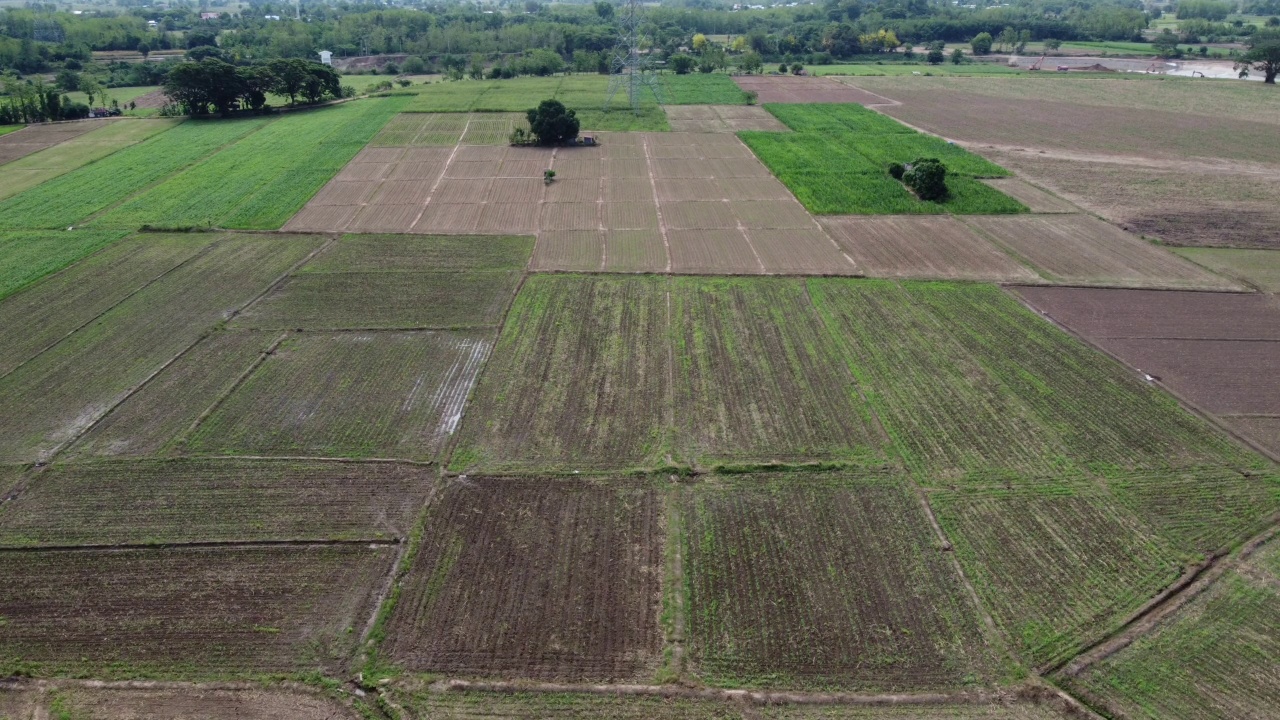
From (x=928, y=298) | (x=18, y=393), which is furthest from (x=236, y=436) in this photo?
(x=928, y=298)

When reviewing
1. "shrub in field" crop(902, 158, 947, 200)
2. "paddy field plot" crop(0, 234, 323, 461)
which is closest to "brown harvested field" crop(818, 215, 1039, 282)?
"shrub in field" crop(902, 158, 947, 200)

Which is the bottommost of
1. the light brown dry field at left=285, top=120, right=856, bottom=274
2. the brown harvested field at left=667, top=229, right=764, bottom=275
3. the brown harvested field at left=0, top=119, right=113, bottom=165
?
the brown harvested field at left=667, top=229, right=764, bottom=275

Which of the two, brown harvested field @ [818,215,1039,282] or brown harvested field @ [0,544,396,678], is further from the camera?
brown harvested field @ [818,215,1039,282]

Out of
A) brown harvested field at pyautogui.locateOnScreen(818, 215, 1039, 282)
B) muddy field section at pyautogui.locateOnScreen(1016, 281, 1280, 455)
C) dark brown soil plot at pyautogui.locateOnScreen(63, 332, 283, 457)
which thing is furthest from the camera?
brown harvested field at pyautogui.locateOnScreen(818, 215, 1039, 282)

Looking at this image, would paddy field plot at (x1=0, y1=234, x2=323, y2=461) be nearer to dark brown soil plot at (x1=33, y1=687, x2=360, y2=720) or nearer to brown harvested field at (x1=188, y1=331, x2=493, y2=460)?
brown harvested field at (x1=188, y1=331, x2=493, y2=460)

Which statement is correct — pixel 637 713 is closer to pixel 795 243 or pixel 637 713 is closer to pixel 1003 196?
pixel 795 243

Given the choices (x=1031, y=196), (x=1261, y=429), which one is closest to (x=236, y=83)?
(x=1031, y=196)

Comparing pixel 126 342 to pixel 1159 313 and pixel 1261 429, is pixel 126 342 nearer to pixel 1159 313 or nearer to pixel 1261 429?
pixel 1261 429
